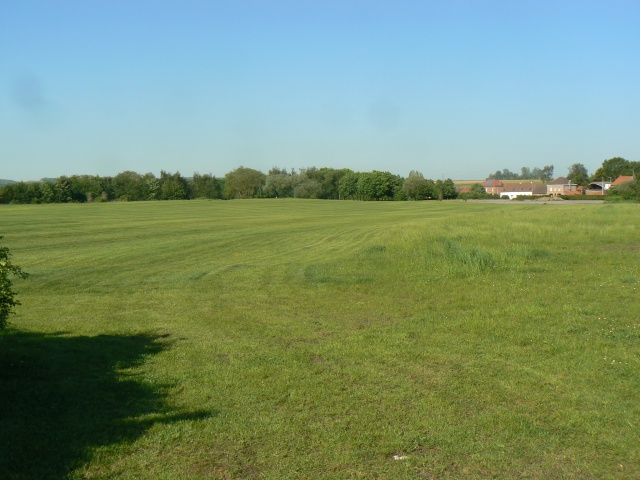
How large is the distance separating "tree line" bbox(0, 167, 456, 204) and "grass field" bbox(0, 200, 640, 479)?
95.7 metres

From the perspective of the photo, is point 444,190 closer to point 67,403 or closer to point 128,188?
point 128,188

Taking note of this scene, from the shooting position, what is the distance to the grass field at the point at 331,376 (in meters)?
5.20

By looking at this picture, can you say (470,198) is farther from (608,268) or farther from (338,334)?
(338,334)

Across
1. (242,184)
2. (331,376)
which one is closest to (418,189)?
(242,184)

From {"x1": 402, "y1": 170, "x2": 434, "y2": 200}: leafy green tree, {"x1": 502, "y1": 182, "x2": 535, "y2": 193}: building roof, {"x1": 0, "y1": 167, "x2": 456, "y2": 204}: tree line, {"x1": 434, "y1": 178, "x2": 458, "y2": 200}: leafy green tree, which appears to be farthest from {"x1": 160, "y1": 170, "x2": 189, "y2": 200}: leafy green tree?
{"x1": 502, "y1": 182, "x2": 535, "y2": 193}: building roof

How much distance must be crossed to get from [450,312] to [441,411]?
5.49 m

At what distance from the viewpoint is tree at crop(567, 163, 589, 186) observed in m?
162

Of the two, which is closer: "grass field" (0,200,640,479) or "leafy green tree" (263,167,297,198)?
"grass field" (0,200,640,479)

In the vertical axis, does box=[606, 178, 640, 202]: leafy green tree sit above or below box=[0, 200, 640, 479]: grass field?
above

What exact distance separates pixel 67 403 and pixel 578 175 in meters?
176

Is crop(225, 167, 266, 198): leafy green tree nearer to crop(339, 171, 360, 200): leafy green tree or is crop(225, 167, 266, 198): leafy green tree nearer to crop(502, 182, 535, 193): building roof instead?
crop(339, 171, 360, 200): leafy green tree

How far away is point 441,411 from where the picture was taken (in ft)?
20.7

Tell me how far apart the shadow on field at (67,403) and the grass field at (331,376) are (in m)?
0.02

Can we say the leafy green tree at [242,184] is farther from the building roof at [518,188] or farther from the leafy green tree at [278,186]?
the building roof at [518,188]
